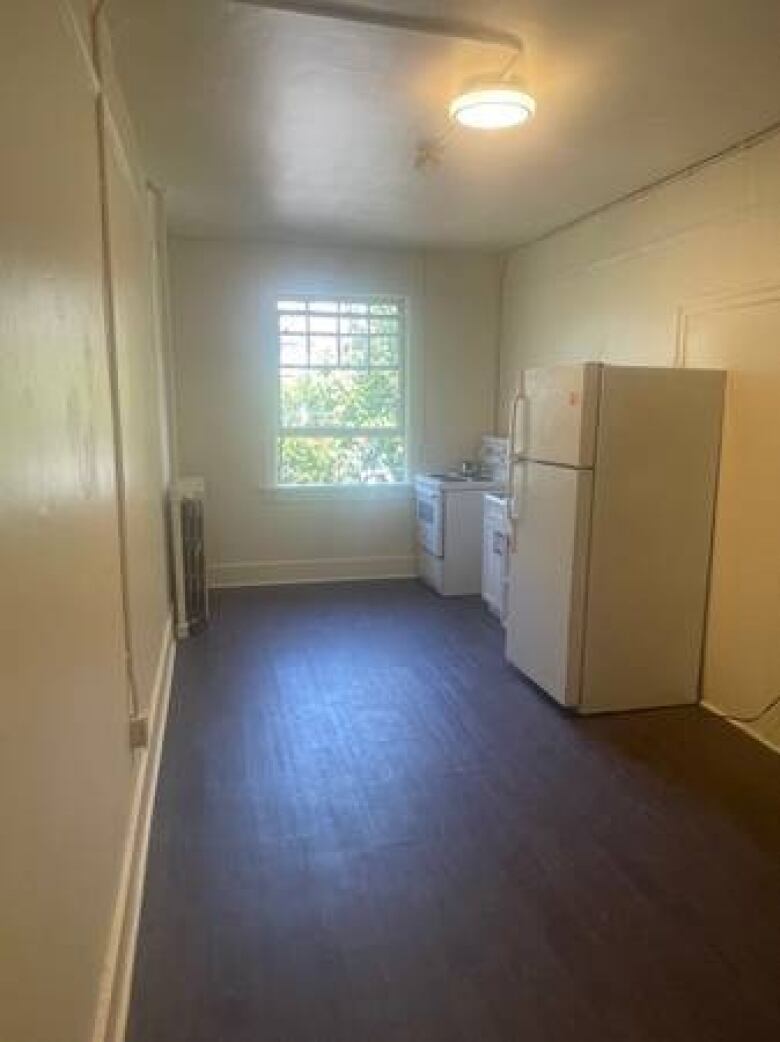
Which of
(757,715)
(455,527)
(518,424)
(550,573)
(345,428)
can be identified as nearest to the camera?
(757,715)

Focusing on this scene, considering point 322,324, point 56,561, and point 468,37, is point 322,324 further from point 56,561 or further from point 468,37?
point 56,561

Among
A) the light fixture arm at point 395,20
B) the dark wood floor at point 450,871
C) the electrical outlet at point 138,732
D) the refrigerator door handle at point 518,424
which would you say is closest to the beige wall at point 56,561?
the electrical outlet at point 138,732

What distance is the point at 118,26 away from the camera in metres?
2.24

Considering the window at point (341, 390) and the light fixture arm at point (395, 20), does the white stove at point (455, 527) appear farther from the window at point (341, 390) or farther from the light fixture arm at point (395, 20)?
the light fixture arm at point (395, 20)

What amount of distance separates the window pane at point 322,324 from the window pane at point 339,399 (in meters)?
0.31

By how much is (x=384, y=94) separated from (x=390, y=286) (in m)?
2.88

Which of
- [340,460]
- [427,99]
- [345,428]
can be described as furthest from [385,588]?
[427,99]

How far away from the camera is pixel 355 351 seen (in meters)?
5.59

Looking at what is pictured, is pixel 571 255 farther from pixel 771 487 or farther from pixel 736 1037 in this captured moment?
pixel 736 1037

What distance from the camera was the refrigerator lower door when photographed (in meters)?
3.24

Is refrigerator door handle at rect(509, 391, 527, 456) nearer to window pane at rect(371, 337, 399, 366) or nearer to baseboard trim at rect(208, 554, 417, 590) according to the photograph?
window pane at rect(371, 337, 399, 366)

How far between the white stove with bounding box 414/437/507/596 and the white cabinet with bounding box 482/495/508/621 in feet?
0.49

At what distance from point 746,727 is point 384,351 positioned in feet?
12.2

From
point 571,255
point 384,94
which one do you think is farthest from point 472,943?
point 571,255
